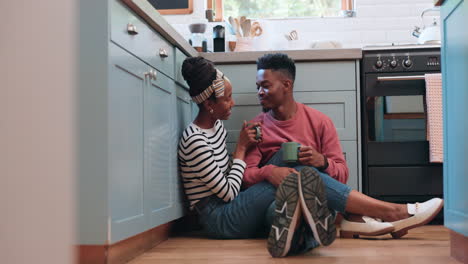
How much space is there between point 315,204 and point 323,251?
361 mm

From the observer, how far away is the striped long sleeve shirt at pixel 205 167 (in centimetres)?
269

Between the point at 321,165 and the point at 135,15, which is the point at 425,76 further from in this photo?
the point at 135,15

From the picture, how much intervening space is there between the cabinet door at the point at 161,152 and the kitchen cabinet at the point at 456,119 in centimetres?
107

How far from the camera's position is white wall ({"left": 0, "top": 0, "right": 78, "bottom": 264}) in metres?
0.35

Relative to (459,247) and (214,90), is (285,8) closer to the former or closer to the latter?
(214,90)

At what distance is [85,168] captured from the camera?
1809 millimetres

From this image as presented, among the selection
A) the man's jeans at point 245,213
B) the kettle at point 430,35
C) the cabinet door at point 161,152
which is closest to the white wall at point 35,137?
the cabinet door at point 161,152

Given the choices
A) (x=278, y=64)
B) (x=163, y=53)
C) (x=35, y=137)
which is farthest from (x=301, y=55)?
(x=35, y=137)

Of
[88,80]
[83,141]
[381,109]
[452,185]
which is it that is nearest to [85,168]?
[83,141]

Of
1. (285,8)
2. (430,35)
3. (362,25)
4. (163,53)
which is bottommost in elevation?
(163,53)

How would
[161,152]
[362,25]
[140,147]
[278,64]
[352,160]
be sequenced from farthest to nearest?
1. [362,25]
2. [352,160]
3. [278,64]
4. [161,152]
5. [140,147]

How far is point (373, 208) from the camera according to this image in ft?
8.59

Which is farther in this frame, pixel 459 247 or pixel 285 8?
pixel 285 8

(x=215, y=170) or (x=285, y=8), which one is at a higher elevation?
(x=285, y=8)
